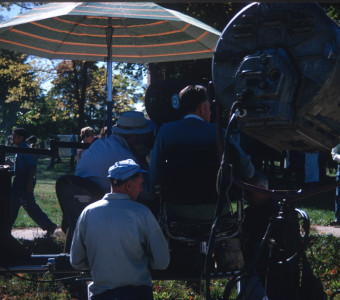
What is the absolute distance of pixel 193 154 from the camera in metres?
4.12

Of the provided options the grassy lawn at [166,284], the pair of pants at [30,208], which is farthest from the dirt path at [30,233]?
the grassy lawn at [166,284]

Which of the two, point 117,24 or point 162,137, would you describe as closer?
point 162,137

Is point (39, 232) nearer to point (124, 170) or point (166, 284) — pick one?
point (166, 284)

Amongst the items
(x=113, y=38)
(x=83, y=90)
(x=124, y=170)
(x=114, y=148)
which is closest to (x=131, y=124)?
(x=114, y=148)

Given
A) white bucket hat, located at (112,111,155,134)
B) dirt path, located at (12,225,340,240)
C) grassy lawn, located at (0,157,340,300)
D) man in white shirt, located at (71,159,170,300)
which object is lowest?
dirt path, located at (12,225,340,240)

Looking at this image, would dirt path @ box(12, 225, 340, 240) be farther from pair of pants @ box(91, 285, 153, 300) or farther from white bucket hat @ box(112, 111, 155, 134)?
pair of pants @ box(91, 285, 153, 300)

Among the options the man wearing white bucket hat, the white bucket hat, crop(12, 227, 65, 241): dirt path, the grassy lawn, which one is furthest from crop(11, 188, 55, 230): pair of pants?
the white bucket hat

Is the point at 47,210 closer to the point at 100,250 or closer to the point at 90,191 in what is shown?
the point at 90,191

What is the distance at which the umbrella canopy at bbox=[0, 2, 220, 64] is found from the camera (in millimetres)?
6305

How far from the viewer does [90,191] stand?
16.0 feet

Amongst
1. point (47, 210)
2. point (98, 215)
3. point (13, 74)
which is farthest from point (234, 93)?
point (13, 74)

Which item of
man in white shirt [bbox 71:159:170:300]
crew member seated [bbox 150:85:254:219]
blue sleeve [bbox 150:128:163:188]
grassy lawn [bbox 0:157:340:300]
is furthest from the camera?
grassy lawn [bbox 0:157:340:300]

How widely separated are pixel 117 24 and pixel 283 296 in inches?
148

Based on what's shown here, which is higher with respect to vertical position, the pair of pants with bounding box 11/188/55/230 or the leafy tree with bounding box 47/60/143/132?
the leafy tree with bounding box 47/60/143/132
